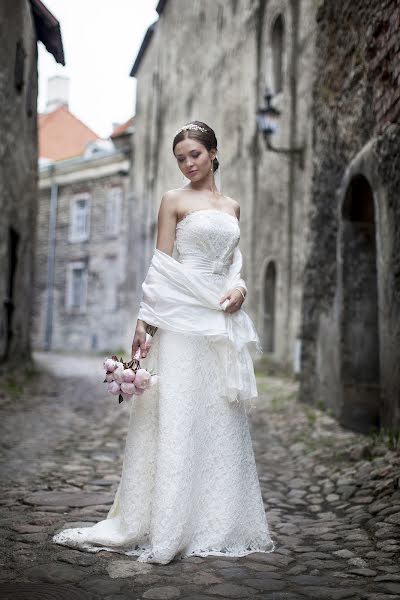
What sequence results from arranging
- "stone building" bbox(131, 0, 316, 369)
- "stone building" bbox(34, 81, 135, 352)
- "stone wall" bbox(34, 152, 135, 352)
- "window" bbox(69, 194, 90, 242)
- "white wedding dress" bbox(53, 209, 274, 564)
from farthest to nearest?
1. "window" bbox(69, 194, 90, 242)
2. "stone building" bbox(34, 81, 135, 352)
3. "stone wall" bbox(34, 152, 135, 352)
4. "stone building" bbox(131, 0, 316, 369)
5. "white wedding dress" bbox(53, 209, 274, 564)

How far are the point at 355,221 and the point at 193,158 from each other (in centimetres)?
381

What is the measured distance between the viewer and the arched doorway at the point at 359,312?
6406mm

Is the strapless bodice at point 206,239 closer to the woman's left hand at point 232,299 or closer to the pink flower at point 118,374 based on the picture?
the woman's left hand at point 232,299

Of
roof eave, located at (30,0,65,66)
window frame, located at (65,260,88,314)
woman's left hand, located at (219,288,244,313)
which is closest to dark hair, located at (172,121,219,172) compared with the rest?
woman's left hand, located at (219,288,244,313)

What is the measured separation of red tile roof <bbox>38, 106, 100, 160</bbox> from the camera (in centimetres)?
3166

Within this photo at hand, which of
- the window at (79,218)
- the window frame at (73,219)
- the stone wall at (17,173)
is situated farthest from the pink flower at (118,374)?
the window at (79,218)

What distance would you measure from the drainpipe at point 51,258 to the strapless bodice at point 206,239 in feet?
76.6

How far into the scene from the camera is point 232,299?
9.93ft

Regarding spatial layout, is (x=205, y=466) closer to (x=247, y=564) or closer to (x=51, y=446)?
(x=247, y=564)

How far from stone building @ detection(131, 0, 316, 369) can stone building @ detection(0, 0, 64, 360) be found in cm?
278

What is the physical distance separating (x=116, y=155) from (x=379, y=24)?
19.5 metres

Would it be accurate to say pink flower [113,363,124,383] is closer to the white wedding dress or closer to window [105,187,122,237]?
the white wedding dress

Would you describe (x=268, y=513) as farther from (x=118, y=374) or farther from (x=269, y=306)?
(x=269, y=306)

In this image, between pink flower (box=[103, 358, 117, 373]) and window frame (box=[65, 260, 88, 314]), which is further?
window frame (box=[65, 260, 88, 314])
